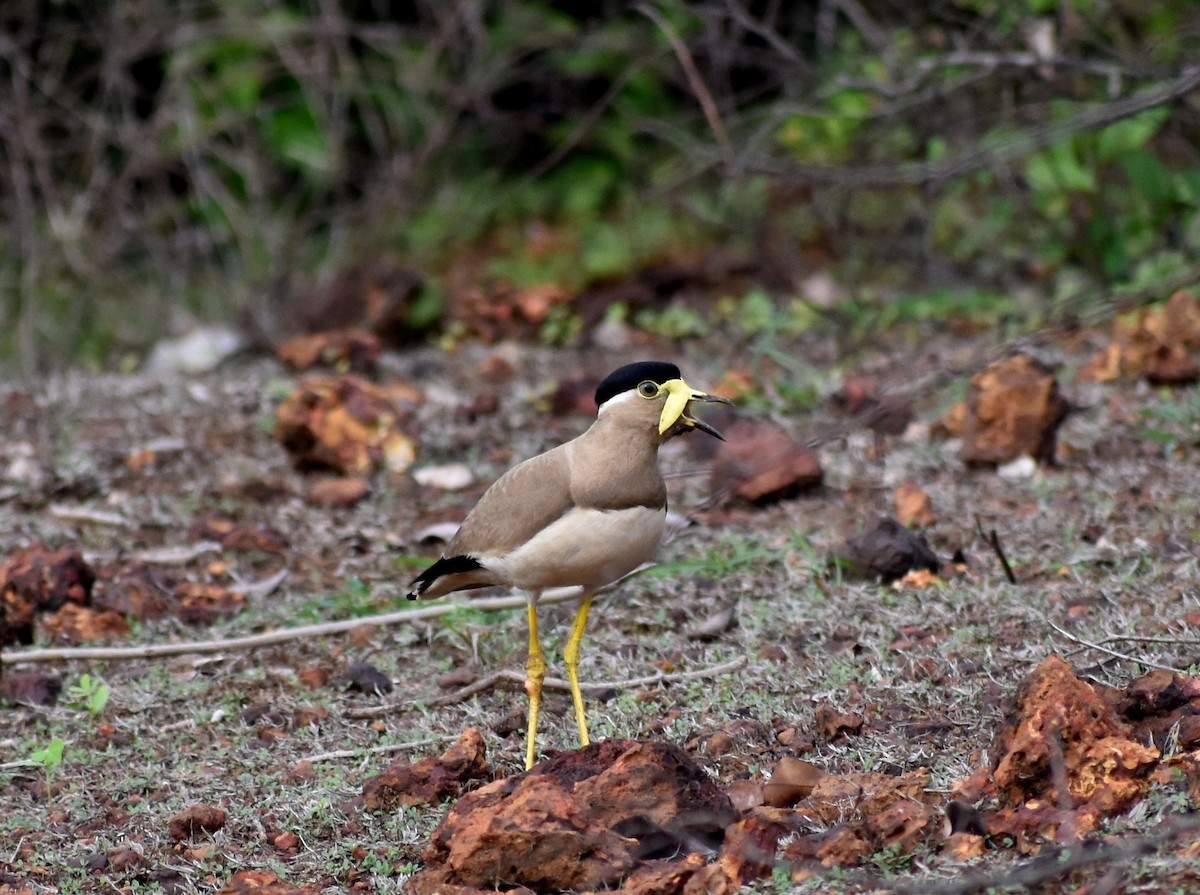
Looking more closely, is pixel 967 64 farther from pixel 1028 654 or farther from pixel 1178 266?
pixel 1028 654

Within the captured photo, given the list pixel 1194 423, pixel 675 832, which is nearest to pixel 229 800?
pixel 675 832

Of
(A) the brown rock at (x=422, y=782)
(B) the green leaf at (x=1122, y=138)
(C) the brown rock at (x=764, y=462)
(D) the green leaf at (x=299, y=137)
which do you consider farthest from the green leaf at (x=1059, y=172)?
(A) the brown rock at (x=422, y=782)

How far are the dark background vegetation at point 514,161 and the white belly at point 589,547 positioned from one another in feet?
12.3

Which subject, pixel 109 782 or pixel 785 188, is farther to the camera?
pixel 785 188

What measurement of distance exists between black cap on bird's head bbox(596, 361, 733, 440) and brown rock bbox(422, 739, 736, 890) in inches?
33.3

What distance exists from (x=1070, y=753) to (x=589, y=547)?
1141 mm

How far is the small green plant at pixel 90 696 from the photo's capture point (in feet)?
12.9

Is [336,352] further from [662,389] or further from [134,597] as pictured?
[662,389]

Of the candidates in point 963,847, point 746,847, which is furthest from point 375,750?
point 963,847

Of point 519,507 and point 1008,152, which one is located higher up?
point 1008,152

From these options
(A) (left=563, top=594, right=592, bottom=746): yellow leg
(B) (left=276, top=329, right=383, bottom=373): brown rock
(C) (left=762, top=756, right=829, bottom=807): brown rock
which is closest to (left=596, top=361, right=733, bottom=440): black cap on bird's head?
(A) (left=563, top=594, right=592, bottom=746): yellow leg

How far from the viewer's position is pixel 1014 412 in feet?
17.9

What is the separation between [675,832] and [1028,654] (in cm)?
123

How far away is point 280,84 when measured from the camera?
9.23 metres
